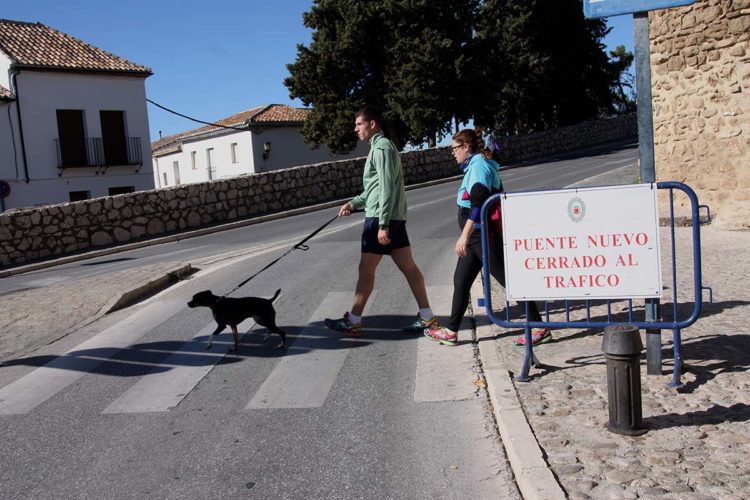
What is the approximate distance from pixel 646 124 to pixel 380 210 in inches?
86.8

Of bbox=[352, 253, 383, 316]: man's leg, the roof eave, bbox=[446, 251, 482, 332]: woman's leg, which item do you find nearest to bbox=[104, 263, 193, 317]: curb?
bbox=[352, 253, 383, 316]: man's leg

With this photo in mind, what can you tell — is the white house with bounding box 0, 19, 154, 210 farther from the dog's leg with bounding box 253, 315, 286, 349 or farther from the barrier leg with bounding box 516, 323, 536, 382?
the barrier leg with bounding box 516, 323, 536, 382

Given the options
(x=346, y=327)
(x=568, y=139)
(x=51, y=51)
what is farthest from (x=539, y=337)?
(x=568, y=139)

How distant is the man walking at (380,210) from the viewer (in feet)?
19.7

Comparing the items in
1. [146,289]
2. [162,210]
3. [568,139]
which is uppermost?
[568,139]

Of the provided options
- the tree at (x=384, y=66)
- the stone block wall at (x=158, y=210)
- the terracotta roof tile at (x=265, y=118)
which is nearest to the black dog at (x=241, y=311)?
the stone block wall at (x=158, y=210)

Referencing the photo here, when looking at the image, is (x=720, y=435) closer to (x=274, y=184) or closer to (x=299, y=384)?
(x=299, y=384)

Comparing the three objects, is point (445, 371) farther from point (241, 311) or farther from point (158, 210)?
point (158, 210)

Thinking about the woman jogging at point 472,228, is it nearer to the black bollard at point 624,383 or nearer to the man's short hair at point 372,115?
the man's short hair at point 372,115

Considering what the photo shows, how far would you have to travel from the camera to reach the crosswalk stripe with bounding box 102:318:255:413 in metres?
5.02

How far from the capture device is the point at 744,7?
10.1 meters

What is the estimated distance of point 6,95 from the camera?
30859 millimetres

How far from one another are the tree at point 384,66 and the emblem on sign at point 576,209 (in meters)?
33.1

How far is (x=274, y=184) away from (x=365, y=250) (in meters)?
17.0
